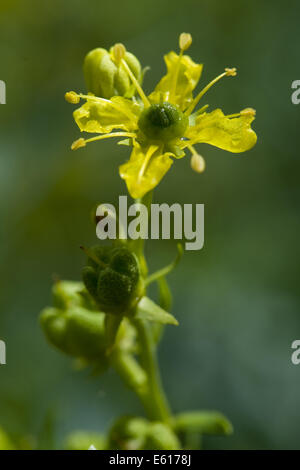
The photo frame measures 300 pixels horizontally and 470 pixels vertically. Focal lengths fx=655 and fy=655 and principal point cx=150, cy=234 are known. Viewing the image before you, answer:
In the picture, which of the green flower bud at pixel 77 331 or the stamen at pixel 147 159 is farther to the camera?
the green flower bud at pixel 77 331

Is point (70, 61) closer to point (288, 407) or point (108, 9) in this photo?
point (108, 9)

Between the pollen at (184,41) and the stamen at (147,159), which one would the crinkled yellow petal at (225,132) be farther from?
the pollen at (184,41)

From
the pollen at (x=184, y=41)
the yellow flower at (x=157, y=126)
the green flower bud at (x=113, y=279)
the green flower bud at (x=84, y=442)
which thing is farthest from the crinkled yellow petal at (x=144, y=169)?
the green flower bud at (x=84, y=442)

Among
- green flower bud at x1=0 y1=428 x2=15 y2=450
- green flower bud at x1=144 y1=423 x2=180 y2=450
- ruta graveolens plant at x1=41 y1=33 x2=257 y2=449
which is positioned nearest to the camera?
ruta graveolens plant at x1=41 y1=33 x2=257 y2=449

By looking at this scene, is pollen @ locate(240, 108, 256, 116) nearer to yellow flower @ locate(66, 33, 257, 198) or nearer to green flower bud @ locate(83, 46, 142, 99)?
yellow flower @ locate(66, 33, 257, 198)

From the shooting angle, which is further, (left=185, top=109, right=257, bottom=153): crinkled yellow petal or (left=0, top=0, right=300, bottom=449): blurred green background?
(left=0, top=0, right=300, bottom=449): blurred green background

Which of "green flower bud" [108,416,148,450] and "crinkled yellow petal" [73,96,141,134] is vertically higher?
"crinkled yellow petal" [73,96,141,134]

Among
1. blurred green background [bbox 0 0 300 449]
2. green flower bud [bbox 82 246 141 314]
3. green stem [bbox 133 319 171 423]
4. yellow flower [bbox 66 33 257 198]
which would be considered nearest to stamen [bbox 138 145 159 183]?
yellow flower [bbox 66 33 257 198]

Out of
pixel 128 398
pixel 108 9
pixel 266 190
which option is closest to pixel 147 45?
pixel 108 9
